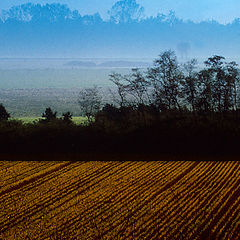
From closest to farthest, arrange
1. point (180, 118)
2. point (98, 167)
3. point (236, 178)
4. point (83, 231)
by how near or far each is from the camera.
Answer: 1. point (83, 231)
2. point (236, 178)
3. point (98, 167)
4. point (180, 118)

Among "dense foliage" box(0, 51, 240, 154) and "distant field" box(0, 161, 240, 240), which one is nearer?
"distant field" box(0, 161, 240, 240)

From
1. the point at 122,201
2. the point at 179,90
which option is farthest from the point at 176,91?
the point at 122,201

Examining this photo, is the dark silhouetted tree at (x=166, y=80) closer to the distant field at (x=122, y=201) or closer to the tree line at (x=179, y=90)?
the tree line at (x=179, y=90)

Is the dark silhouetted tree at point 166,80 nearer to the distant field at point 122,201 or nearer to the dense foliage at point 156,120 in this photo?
the dense foliage at point 156,120

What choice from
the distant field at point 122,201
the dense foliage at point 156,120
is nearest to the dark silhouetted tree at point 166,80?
the dense foliage at point 156,120

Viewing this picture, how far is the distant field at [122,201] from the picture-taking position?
42.4 ft

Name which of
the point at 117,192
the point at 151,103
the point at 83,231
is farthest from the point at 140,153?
the point at 83,231

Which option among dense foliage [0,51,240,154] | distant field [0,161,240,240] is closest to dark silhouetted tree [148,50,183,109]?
dense foliage [0,51,240,154]

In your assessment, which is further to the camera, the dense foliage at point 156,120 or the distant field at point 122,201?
the dense foliage at point 156,120

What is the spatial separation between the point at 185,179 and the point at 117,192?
13.8ft

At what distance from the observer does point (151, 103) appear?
34.5 meters

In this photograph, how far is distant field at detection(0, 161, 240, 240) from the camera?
42.4 feet

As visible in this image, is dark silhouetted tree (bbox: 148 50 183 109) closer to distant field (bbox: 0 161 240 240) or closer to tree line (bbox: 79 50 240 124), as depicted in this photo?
tree line (bbox: 79 50 240 124)

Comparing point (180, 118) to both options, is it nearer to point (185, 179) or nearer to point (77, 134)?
point (77, 134)
